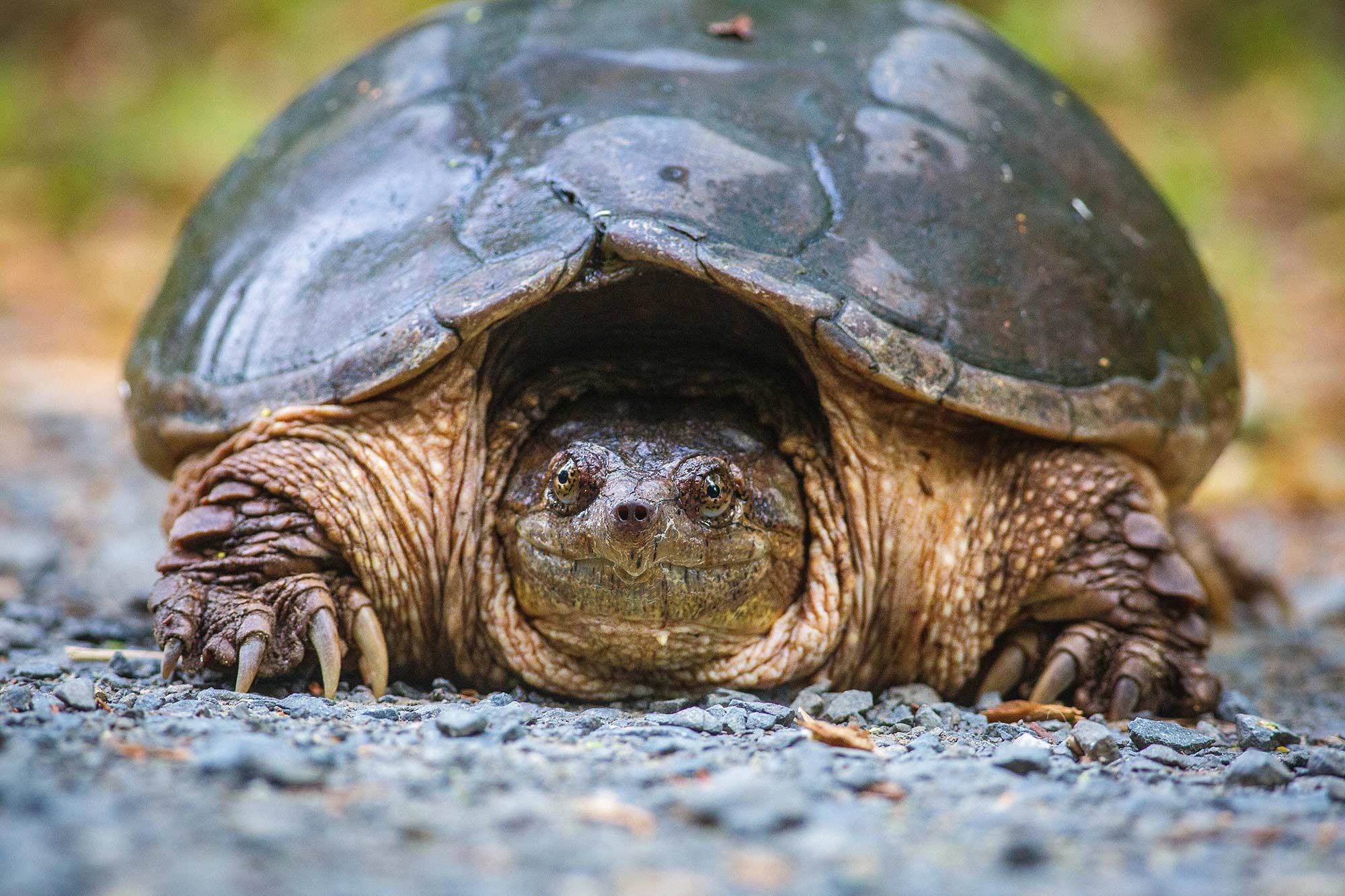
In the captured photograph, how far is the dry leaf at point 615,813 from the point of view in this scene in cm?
170

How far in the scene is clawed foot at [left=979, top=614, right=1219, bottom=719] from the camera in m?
3.07

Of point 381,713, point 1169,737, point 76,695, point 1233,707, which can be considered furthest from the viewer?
point 1233,707

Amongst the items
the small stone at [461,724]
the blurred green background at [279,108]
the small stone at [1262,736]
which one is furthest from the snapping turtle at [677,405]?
the blurred green background at [279,108]

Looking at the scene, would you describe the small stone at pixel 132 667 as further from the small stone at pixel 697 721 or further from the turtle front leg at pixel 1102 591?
the turtle front leg at pixel 1102 591

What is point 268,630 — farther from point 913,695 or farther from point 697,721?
point 913,695

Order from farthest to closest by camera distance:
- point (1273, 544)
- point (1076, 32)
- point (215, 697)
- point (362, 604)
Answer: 1. point (1076, 32)
2. point (1273, 544)
3. point (362, 604)
4. point (215, 697)

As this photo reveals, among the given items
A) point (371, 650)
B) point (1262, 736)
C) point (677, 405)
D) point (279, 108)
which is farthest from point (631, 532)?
point (279, 108)

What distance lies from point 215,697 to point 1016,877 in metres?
1.68

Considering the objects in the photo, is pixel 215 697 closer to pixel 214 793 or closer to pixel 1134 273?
pixel 214 793

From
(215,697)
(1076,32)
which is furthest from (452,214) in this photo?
(1076,32)

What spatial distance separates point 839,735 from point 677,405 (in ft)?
3.56

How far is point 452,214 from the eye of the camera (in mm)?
3047

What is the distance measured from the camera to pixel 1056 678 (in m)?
3.08

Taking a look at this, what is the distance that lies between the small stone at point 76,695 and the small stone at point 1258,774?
6.79 feet
